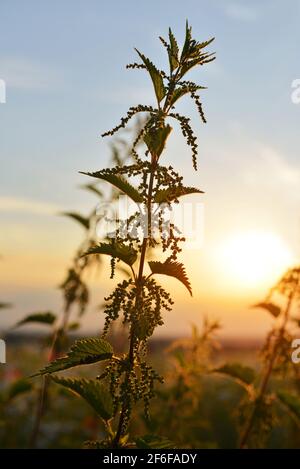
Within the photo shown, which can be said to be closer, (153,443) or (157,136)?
(157,136)

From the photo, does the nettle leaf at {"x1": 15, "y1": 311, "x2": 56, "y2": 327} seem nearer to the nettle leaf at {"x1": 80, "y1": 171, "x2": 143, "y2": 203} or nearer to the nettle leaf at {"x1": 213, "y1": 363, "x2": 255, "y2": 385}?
the nettle leaf at {"x1": 213, "y1": 363, "x2": 255, "y2": 385}

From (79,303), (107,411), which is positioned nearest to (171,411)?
(79,303)

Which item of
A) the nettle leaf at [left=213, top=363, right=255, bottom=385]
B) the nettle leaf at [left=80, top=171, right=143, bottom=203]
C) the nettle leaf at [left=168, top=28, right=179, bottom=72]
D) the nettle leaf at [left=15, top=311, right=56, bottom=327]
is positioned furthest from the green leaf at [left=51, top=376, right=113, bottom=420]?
the nettle leaf at [left=15, top=311, right=56, bottom=327]

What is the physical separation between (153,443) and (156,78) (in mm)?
2730

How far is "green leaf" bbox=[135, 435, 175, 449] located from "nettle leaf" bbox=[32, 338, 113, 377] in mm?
814

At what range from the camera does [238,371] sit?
24.6 feet

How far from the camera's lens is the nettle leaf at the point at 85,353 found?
4188mm

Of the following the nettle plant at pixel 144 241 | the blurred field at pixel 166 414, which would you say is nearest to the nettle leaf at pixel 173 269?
the nettle plant at pixel 144 241

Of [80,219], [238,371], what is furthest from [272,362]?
[80,219]

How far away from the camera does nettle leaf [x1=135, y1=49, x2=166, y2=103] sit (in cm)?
423

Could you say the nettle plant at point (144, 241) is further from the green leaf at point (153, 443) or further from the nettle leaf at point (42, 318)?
the nettle leaf at point (42, 318)

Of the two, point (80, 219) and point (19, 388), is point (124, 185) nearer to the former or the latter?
point (80, 219)

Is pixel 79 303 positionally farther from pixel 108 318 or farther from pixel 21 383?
pixel 108 318

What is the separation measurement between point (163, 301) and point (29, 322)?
191 inches
